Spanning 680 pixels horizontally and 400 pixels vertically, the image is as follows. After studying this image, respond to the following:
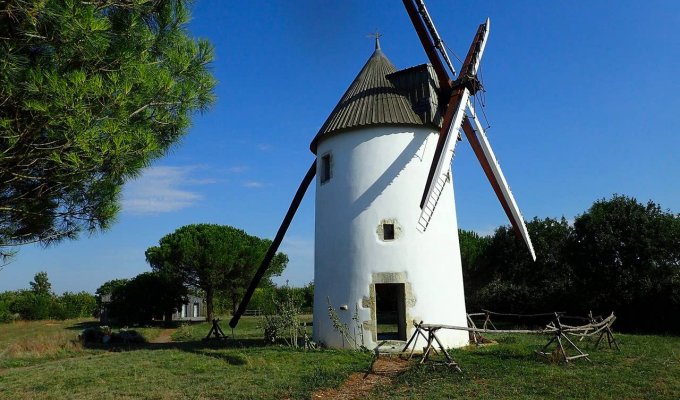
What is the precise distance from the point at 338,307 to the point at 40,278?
72.2 m

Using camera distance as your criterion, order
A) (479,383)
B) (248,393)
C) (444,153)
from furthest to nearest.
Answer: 1. (444,153)
2. (479,383)
3. (248,393)

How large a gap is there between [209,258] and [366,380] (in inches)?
1012

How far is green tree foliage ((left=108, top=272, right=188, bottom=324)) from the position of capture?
31984 millimetres

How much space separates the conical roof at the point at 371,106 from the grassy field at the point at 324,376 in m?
5.97

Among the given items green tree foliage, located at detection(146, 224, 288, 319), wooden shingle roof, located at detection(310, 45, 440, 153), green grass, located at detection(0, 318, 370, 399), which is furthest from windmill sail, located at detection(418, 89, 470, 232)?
green tree foliage, located at detection(146, 224, 288, 319)

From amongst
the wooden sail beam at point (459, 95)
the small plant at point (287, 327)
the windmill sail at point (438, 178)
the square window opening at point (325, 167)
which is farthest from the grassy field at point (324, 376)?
the square window opening at point (325, 167)

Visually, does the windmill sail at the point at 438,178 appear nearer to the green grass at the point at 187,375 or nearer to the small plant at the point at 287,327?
the green grass at the point at 187,375

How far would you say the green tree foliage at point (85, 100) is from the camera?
5402 millimetres

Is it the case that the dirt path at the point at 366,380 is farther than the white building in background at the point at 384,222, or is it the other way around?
the white building in background at the point at 384,222

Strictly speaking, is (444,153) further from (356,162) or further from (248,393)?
(248,393)

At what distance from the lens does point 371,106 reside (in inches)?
540

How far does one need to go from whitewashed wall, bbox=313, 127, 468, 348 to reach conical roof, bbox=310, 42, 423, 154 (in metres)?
0.27

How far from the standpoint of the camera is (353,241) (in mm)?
12820

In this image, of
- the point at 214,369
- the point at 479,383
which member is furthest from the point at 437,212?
the point at 214,369
